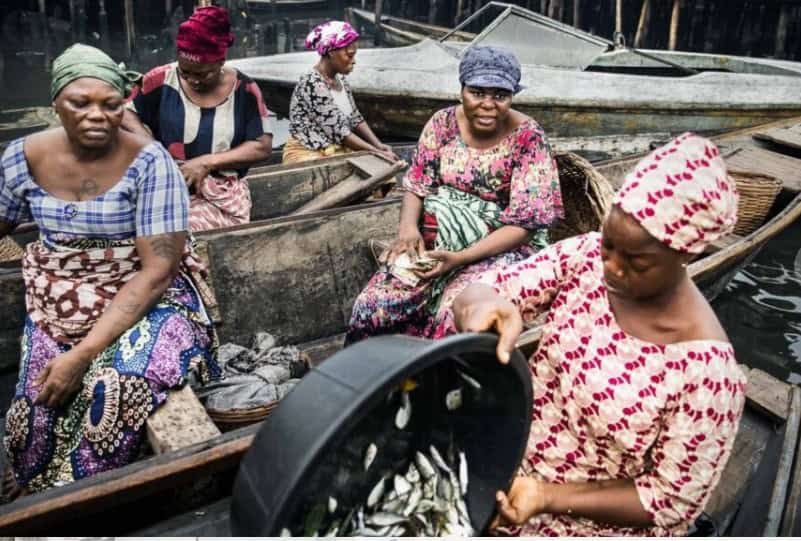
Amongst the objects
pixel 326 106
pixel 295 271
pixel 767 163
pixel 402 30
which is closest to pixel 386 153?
pixel 326 106

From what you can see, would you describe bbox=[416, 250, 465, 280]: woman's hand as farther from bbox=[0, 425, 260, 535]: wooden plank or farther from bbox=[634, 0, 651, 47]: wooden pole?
bbox=[634, 0, 651, 47]: wooden pole

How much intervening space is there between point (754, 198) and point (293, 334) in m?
3.30

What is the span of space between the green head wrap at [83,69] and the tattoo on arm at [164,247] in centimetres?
47

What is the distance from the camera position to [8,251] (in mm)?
3445

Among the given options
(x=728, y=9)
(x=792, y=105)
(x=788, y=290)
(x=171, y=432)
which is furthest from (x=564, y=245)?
(x=728, y=9)

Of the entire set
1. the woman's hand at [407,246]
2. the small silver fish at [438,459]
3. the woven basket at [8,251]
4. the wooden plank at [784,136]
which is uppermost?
the wooden plank at [784,136]

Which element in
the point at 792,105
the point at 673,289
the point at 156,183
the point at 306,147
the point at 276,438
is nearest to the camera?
the point at 276,438

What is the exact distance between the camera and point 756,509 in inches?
82.4

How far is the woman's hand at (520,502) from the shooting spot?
1473 millimetres

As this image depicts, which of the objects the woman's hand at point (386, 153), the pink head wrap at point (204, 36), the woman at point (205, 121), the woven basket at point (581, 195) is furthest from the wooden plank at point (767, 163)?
the pink head wrap at point (204, 36)

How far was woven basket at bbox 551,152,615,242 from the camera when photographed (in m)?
3.39

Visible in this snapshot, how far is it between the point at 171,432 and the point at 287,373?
865 mm

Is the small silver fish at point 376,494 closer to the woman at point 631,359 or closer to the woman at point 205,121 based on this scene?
the woman at point 631,359

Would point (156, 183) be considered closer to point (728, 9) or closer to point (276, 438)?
point (276, 438)
